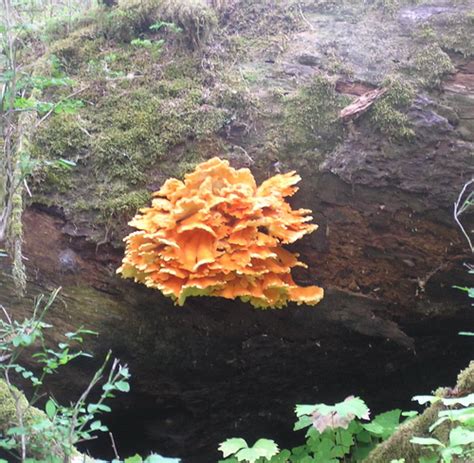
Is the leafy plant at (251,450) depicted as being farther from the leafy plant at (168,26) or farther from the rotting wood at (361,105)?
the leafy plant at (168,26)

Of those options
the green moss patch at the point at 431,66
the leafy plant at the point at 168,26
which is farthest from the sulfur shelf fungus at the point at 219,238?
the leafy plant at the point at 168,26

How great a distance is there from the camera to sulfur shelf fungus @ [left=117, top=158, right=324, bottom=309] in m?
3.00

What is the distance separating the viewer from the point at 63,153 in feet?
12.0

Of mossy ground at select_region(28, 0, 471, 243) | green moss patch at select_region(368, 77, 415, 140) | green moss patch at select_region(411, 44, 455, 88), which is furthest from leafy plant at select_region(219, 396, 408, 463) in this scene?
green moss patch at select_region(411, 44, 455, 88)

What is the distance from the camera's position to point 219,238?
307cm

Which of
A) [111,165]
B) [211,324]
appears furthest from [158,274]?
[111,165]

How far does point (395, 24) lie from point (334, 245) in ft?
5.87

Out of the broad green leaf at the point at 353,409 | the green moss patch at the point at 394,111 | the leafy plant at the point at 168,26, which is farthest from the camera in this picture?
the leafy plant at the point at 168,26

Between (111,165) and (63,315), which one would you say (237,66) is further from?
(63,315)

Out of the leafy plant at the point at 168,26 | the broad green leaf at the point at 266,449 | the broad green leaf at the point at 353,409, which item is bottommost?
the broad green leaf at the point at 266,449

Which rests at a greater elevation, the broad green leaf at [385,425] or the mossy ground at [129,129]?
the mossy ground at [129,129]

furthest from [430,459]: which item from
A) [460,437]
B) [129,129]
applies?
[129,129]

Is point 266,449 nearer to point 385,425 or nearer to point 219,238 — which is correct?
point 385,425

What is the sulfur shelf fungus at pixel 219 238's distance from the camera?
3.00 meters
